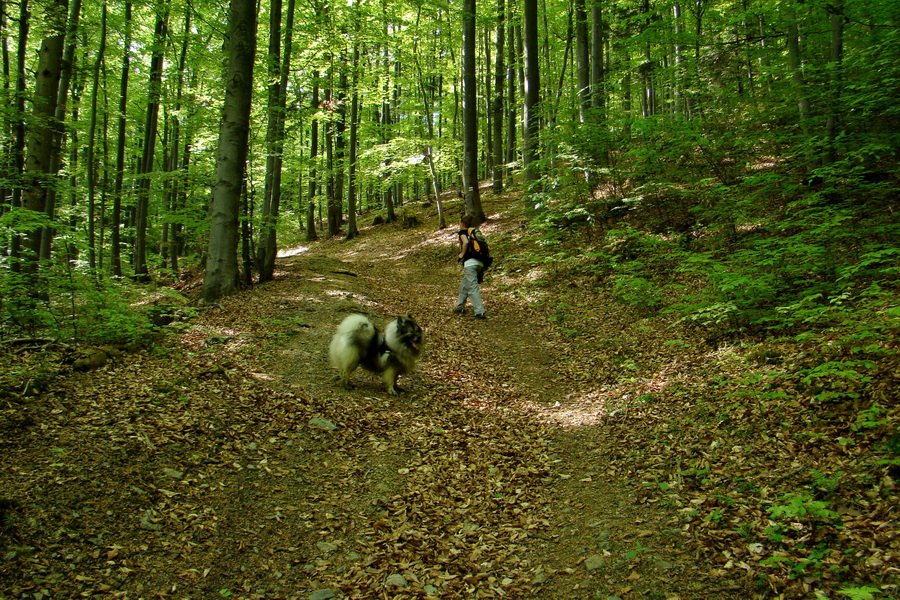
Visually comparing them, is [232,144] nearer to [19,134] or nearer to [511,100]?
[19,134]

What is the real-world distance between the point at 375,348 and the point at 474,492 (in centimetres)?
252

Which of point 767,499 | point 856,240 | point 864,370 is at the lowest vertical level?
point 767,499

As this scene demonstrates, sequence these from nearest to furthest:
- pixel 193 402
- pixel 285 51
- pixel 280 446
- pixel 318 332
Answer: pixel 280 446 < pixel 193 402 < pixel 318 332 < pixel 285 51

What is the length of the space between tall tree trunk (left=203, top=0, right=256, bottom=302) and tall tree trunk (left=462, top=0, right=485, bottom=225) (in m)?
8.21

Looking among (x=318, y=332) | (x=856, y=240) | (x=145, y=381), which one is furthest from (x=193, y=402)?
(x=856, y=240)

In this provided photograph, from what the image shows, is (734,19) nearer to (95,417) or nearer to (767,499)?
(767,499)

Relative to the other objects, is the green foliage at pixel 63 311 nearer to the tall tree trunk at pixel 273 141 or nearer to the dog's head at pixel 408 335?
the dog's head at pixel 408 335

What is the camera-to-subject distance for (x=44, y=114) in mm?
8023

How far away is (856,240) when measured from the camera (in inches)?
251

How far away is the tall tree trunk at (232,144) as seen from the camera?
30.2 ft

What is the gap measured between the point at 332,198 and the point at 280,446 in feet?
67.3

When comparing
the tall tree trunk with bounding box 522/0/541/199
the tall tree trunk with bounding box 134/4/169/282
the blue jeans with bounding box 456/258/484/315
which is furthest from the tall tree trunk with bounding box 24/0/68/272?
the tall tree trunk with bounding box 522/0/541/199

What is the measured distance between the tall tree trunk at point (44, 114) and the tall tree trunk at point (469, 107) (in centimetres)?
1081

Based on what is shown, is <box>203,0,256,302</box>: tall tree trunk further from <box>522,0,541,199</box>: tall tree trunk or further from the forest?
<box>522,0,541,199</box>: tall tree trunk
